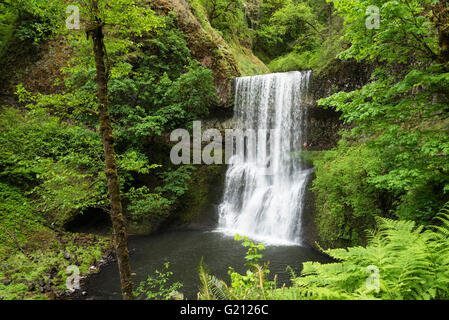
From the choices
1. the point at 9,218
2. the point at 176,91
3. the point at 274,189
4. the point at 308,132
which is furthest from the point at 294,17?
the point at 9,218

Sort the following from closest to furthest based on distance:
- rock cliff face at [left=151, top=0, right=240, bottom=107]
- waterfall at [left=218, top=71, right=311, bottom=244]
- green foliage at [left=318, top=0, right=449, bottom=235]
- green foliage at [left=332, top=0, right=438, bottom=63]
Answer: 1. green foliage at [left=332, top=0, right=438, bottom=63]
2. green foliage at [left=318, top=0, right=449, bottom=235]
3. waterfall at [left=218, top=71, right=311, bottom=244]
4. rock cliff face at [left=151, top=0, right=240, bottom=107]

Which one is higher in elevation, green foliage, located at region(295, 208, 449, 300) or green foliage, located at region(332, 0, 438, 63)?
green foliage, located at region(332, 0, 438, 63)

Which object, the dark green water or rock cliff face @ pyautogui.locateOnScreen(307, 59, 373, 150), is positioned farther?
rock cliff face @ pyautogui.locateOnScreen(307, 59, 373, 150)

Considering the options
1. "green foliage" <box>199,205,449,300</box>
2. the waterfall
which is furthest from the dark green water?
"green foliage" <box>199,205,449,300</box>

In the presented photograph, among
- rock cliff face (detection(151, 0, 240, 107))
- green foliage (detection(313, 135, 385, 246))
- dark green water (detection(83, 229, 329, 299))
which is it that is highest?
rock cliff face (detection(151, 0, 240, 107))

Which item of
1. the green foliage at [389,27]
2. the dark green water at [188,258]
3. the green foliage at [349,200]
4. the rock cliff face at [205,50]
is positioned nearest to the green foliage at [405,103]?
the green foliage at [389,27]

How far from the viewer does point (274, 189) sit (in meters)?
13.0

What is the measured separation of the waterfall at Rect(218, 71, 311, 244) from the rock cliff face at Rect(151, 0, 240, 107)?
2.86 feet

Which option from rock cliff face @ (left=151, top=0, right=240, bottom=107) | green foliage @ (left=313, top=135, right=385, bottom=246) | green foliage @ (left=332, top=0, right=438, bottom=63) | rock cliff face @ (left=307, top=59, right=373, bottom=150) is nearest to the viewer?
green foliage @ (left=332, top=0, right=438, bottom=63)

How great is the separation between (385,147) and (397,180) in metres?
1.11

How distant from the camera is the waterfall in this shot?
11695 millimetres

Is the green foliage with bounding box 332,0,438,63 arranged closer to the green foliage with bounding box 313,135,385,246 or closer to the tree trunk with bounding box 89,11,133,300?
the green foliage with bounding box 313,135,385,246

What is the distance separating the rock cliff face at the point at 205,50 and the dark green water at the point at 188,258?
30.1ft

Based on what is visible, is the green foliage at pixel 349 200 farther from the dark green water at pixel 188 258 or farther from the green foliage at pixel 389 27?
the green foliage at pixel 389 27
